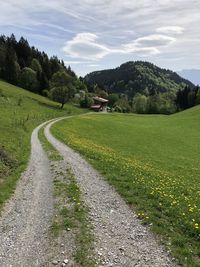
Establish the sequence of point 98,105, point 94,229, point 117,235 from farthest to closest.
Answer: point 98,105 → point 94,229 → point 117,235

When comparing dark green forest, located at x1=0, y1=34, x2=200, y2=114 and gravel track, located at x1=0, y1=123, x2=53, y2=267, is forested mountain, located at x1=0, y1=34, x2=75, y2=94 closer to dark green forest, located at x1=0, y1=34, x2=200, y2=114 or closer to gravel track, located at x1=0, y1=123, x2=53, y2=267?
dark green forest, located at x1=0, y1=34, x2=200, y2=114

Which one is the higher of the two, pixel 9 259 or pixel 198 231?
pixel 198 231

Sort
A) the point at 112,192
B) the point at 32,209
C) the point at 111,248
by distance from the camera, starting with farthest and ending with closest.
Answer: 1. the point at 112,192
2. the point at 32,209
3. the point at 111,248

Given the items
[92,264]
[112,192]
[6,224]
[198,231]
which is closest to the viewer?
[92,264]

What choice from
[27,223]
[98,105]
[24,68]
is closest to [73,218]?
[27,223]

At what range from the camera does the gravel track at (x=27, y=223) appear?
12.4 m

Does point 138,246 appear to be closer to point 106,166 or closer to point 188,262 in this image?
point 188,262

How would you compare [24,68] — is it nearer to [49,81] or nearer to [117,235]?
[49,81]

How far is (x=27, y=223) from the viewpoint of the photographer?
15.6 meters

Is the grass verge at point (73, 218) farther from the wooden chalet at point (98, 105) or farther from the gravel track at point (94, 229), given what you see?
the wooden chalet at point (98, 105)

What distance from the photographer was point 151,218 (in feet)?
52.1

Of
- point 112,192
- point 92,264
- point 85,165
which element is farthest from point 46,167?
point 92,264

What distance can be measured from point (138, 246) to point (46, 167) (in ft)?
55.6

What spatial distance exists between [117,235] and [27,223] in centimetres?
453
